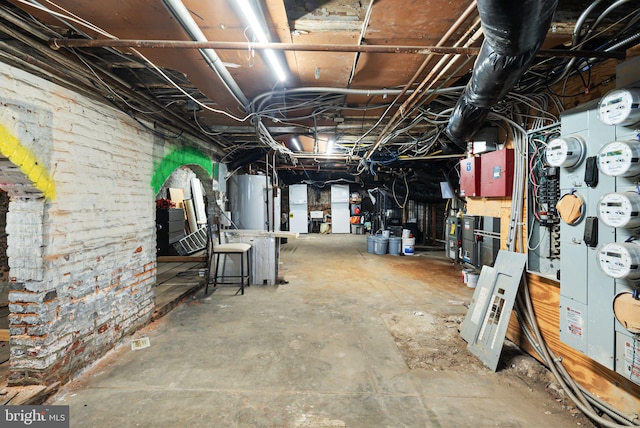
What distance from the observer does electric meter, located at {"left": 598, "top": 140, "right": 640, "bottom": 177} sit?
4.39 ft

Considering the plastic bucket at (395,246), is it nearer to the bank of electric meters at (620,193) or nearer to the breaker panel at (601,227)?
the breaker panel at (601,227)

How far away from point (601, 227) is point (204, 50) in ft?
8.41

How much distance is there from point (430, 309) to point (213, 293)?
2912 mm

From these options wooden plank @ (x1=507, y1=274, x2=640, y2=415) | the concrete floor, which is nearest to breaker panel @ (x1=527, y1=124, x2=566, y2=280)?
wooden plank @ (x1=507, y1=274, x2=640, y2=415)

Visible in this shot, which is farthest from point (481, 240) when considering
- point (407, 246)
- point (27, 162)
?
point (27, 162)

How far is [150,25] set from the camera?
5.20ft

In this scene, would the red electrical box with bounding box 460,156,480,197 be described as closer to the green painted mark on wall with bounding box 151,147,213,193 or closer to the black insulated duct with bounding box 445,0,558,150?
the black insulated duct with bounding box 445,0,558,150

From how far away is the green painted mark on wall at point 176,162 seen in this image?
10.0 feet

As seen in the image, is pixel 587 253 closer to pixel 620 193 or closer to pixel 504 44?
pixel 620 193

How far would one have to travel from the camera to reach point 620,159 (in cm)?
138

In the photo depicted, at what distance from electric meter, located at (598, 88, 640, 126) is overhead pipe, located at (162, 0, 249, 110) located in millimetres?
→ 2209

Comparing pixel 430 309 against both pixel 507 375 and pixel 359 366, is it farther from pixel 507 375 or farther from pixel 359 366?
pixel 359 366

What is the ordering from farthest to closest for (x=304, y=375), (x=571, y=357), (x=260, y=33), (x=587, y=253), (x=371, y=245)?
1. (x=371, y=245)
2. (x=304, y=375)
3. (x=571, y=357)
4. (x=587, y=253)
5. (x=260, y=33)

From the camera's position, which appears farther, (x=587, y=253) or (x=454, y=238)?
(x=454, y=238)
